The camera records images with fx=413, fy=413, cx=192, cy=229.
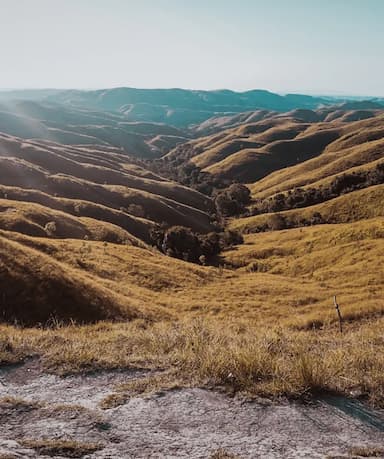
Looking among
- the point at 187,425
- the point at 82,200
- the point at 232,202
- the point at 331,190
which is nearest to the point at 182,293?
the point at 187,425

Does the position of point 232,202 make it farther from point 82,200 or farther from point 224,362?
point 224,362

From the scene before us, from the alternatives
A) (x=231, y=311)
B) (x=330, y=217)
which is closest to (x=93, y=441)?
(x=231, y=311)

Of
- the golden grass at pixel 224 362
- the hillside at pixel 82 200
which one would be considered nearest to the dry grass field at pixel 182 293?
the golden grass at pixel 224 362

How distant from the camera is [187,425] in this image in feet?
24.8

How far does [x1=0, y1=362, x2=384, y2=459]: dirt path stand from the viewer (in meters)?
6.76

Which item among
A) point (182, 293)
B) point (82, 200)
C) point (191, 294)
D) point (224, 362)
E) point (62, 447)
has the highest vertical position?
point (62, 447)

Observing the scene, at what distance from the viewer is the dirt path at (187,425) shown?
22.2ft

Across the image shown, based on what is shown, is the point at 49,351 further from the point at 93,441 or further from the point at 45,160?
the point at 45,160

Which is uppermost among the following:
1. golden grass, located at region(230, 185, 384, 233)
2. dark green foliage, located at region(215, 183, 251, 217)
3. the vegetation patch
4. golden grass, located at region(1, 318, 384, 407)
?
the vegetation patch

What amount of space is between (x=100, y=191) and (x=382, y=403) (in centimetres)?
12407

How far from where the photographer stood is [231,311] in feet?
151

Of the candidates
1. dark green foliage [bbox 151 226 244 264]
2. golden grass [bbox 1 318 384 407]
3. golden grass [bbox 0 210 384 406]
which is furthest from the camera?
dark green foliage [bbox 151 226 244 264]

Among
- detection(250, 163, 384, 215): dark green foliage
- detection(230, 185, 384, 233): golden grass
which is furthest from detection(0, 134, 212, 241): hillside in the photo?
detection(250, 163, 384, 215): dark green foliage

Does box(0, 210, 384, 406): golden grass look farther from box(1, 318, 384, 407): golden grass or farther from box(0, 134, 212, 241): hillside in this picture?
box(0, 134, 212, 241): hillside
